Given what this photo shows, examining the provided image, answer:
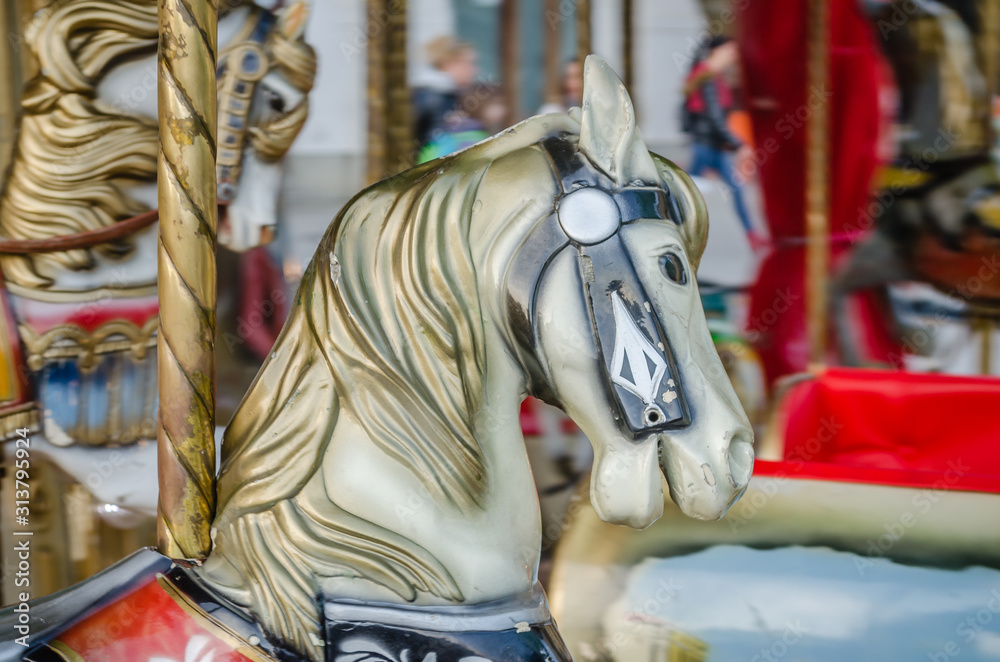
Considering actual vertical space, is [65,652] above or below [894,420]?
above

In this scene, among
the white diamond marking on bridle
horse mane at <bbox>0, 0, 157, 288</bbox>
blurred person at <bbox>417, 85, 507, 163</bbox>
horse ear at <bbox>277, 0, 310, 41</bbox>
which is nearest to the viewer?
the white diamond marking on bridle

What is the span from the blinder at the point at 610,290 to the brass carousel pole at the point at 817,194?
1505 mm

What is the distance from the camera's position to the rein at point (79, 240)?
178 cm

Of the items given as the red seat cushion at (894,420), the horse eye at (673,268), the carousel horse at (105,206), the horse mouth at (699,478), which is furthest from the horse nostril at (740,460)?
the carousel horse at (105,206)

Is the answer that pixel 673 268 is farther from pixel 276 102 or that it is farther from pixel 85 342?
pixel 85 342

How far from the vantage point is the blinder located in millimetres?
689

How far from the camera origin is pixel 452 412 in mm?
735

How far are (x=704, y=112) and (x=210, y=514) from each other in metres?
1.69

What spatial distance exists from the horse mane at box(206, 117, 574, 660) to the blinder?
0.15 feet

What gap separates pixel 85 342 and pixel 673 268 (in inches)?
63.5

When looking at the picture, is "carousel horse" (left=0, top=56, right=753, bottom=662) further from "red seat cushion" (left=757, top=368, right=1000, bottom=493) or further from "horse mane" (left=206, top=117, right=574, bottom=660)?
"red seat cushion" (left=757, top=368, right=1000, bottom=493)

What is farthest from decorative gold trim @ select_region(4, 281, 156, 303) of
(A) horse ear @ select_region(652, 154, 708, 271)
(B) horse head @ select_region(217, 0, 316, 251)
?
(A) horse ear @ select_region(652, 154, 708, 271)

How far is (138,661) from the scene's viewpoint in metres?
0.74

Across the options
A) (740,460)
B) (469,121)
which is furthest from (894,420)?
(740,460)
